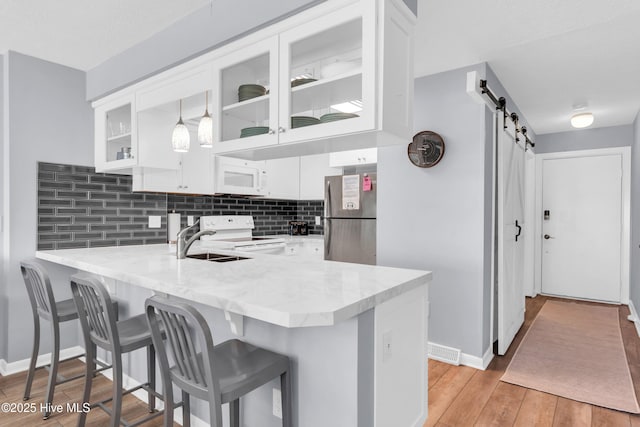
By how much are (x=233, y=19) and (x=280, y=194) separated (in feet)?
9.21

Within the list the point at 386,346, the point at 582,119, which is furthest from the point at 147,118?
the point at 582,119

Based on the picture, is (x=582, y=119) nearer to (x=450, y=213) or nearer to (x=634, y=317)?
(x=634, y=317)

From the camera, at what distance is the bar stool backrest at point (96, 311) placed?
1699mm

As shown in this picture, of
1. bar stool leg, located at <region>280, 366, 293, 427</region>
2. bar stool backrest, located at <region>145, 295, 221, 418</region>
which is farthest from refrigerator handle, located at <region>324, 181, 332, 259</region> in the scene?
bar stool backrest, located at <region>145, 295, 221, 418</region>

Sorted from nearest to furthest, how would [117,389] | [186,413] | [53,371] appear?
[186,413], [117,389], [53,371]

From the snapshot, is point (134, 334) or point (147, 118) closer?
point (134, 334)

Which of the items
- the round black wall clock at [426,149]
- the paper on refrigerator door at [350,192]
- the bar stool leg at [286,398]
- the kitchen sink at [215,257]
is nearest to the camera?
the bar stool leg at [286,398]

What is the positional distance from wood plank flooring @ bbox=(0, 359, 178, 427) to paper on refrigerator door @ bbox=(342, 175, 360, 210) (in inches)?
90.9

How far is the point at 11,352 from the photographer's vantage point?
107 inches

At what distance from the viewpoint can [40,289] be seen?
2.25m

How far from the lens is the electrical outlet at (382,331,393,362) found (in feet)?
5.02

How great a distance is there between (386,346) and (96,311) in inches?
55.7

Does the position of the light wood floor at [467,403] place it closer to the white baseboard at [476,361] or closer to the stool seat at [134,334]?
the white baseboard at [476,361]

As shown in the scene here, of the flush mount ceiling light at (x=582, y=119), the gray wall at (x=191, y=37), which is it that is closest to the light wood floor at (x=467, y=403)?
the gray wall at (x=191, y=37)
